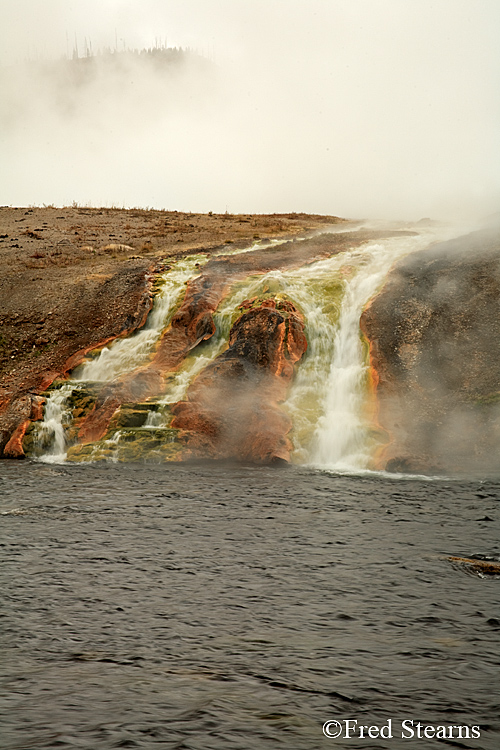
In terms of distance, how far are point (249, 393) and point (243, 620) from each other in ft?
45.3

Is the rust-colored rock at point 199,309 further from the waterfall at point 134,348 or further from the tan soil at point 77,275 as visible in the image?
the tan soil at point 77,275

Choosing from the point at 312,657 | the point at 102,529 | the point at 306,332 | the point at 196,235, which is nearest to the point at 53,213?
the point at 196,235

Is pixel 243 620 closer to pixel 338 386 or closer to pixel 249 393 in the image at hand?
pixel 249 393

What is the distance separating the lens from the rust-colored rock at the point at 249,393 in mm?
20672

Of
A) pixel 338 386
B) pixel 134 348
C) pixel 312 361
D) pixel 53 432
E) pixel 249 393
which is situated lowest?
pixel 53 432

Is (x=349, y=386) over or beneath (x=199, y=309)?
beneath

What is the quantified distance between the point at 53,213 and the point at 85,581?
5750 centimetres

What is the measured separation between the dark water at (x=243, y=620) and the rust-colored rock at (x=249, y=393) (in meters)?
5.26

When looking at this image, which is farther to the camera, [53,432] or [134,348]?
[134,348]

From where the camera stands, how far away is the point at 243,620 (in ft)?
28.7

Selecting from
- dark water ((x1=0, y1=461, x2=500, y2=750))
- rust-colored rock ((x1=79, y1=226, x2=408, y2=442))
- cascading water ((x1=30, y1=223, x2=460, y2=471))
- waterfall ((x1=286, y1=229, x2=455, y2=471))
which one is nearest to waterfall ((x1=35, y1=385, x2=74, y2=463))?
cascading water ((x1=30, y1=223, x2=460, y2=471))

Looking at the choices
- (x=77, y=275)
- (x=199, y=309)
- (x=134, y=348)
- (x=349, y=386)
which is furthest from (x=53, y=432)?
(x=77, y=275)

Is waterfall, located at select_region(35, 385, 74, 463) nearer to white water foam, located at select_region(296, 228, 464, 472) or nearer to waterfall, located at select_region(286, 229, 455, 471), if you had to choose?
waterfall, located at select_region(286, 229, 455, 471)

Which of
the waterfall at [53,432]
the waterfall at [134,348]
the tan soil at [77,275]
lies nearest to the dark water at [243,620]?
the waterfall at [53,432]
